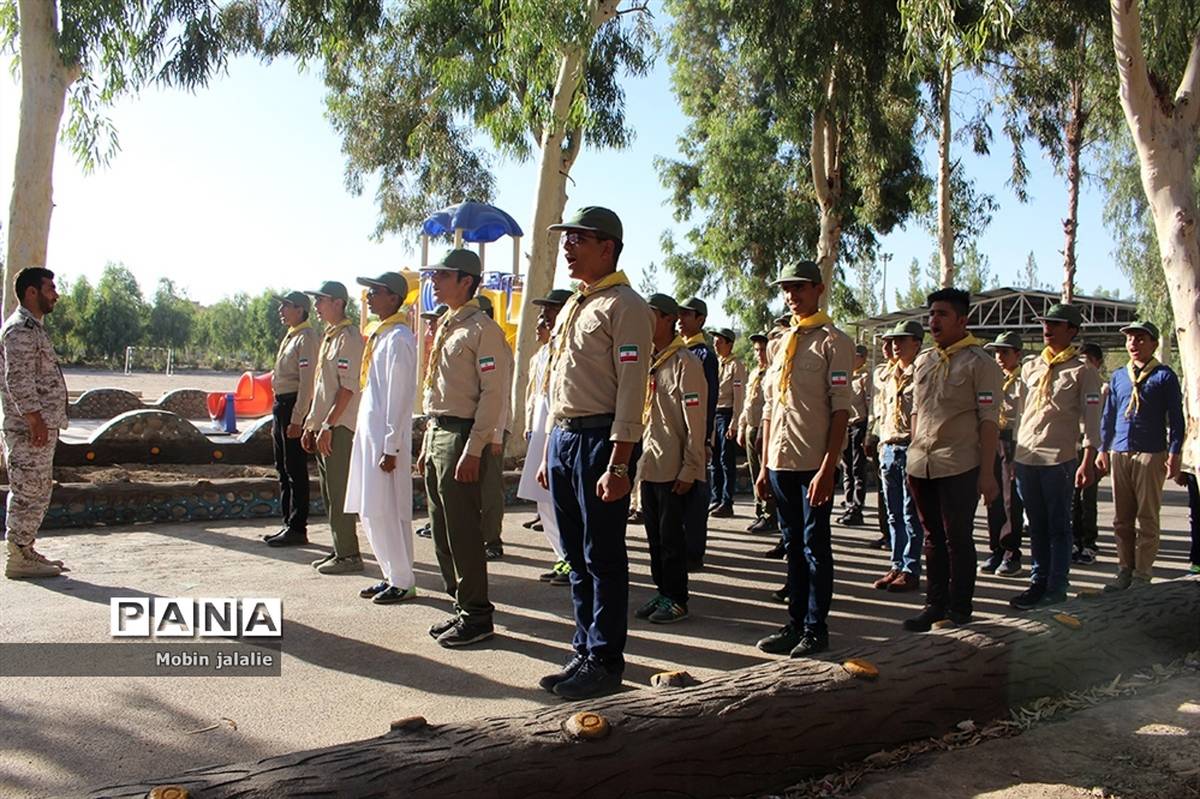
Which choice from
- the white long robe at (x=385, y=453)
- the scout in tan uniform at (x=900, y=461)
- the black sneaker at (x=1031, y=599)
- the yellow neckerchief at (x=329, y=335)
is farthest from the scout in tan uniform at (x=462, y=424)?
the black sneaker at (x=1031, y=599)

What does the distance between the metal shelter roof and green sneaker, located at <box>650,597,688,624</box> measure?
20.4 m

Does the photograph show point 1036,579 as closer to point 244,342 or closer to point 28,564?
point 28,564

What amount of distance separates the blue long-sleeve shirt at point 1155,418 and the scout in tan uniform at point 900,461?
1419mm

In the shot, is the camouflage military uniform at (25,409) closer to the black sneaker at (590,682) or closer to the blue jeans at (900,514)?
the black sneaker at (590,682)

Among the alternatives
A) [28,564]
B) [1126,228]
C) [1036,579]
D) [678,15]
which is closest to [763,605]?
[1036,579]

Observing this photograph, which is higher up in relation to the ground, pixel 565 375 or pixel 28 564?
pixel 565 375

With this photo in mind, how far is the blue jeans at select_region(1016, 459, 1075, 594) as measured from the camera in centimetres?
598

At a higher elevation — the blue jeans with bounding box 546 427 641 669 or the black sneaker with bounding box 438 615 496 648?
the blue jeans with bounding box 546 427 641 669

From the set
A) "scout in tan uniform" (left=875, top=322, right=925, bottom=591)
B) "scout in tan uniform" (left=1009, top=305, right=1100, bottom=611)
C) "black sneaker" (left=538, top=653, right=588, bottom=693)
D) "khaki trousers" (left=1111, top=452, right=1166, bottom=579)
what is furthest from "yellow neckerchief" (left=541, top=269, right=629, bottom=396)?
"khaki trousers" (left=1111, top=452, right=1166, bottom=579)

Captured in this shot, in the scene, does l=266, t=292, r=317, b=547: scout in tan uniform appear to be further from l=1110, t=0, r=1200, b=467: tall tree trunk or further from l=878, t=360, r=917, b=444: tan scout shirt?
l=1110, t=0, r=1200, b=467: tall tree trunk

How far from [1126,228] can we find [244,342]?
274 ft

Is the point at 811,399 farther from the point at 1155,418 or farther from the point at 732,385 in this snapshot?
the point at 732,385

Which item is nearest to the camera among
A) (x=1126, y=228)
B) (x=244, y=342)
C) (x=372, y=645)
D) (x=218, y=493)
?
(x=372, y=645)

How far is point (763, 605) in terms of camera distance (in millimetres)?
6117
